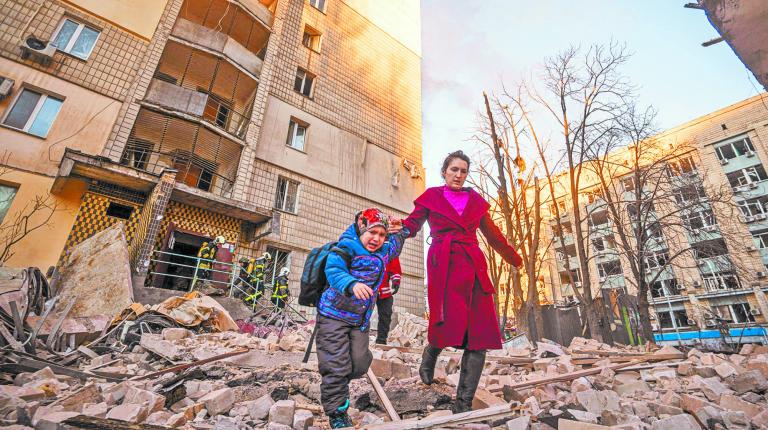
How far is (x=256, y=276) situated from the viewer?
9.77m

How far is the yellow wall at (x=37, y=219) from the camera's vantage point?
27.2ft

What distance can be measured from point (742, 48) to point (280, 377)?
5140 mm

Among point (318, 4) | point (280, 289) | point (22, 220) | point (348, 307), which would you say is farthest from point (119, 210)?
point (318, 4)

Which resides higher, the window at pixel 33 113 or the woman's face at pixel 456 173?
the window at pixel 33 113

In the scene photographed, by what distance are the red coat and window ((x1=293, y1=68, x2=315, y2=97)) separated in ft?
46.2

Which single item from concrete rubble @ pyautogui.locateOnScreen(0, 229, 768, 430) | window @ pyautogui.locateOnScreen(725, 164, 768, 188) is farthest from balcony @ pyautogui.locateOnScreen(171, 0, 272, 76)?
window @ pyautogui.locateOnScreen(725, 164, 768, 188)

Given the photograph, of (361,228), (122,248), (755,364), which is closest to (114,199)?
(122,248)

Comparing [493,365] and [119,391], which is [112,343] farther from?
[493,365]

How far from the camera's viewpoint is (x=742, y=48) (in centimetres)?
253

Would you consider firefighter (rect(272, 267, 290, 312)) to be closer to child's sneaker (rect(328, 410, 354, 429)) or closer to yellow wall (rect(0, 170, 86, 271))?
yellow wall (rect(0, 170, 86, 271))

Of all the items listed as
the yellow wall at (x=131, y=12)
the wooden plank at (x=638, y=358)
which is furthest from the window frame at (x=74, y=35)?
the wooden plank at (x=638, y=358)

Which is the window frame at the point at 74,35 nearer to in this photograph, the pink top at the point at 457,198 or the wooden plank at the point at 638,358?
the pink top at the point at 457,198

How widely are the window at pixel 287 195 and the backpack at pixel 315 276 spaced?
34.6ft

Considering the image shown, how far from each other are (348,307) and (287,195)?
1124 cm
